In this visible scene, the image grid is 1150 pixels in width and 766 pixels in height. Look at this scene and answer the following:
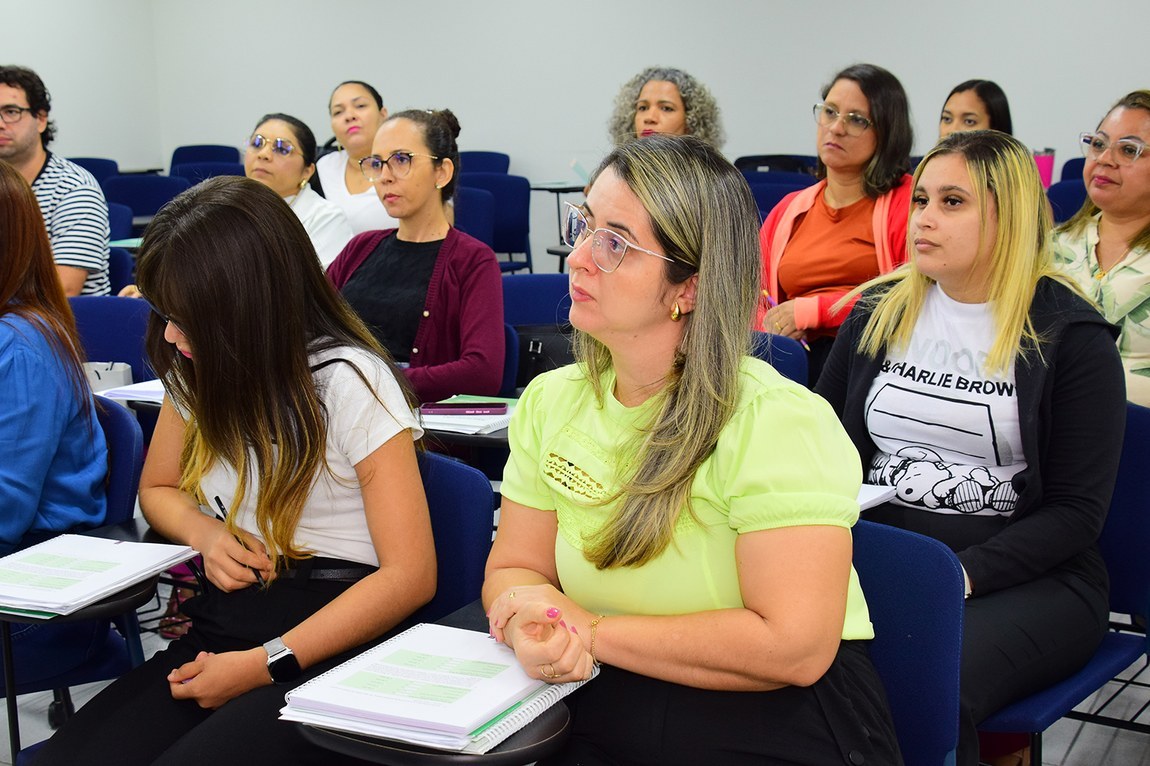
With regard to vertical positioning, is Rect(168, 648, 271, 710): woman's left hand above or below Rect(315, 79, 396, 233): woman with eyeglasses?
below

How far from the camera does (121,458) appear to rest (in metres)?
2.05

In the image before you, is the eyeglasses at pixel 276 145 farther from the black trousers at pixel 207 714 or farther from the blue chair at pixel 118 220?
the black trousers at pixel 207 714

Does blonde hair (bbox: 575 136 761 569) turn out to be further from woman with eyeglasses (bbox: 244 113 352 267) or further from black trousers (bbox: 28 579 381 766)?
woman with eyeglasses (bbox: 244 113 352 267)

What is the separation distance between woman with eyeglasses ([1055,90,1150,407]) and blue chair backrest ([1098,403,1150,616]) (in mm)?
683

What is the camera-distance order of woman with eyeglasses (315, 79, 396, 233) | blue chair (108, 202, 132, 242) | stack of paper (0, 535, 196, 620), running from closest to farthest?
1. stack of paper (0, 535, 196, 620)
2. woman with eyeglasses (315, 79, 396, 233)
3. blue chair (108, 202, 132, 242)

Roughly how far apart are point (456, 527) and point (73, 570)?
0.59m

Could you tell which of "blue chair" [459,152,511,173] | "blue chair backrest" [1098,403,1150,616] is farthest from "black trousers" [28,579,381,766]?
"blue chair" [459,152,511,173]

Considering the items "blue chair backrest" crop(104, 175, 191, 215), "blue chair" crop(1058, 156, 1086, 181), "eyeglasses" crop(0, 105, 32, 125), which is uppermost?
"eyeglasses" crop(0, 105, 32, 125)

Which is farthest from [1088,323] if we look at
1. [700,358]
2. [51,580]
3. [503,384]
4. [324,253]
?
[324,253]

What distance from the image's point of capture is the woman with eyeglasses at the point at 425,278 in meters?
2.85

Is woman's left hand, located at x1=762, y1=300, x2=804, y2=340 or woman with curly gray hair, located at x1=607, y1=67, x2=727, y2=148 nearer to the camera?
woman's left hand, located at x1=762, y1=300, x2=804, y2=340

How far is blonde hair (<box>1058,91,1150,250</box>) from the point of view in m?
2.75

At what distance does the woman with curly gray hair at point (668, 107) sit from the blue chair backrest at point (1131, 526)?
2249mm

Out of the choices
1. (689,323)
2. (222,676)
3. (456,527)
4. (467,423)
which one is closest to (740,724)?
(689,323)
